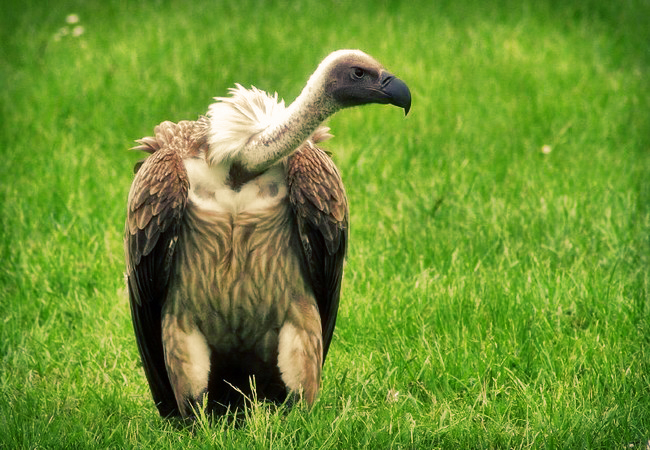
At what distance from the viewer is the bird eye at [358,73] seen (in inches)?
161

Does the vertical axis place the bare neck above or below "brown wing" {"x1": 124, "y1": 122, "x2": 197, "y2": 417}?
above

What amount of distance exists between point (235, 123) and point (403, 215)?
9.41ft

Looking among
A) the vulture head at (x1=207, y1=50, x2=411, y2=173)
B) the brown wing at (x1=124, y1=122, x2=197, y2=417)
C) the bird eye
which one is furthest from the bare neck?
the brown wing at (x1=124, y1=122, x2=197, y2=417)

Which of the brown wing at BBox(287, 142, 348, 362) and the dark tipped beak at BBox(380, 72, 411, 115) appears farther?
the brown wing at BBox(287, 142, 348, 362)

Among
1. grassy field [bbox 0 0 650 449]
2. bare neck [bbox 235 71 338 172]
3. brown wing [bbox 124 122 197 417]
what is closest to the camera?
bare neck [bbox 235 71 338 172]

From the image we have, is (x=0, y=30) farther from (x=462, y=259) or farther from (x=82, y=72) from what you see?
(x=462, y=259)

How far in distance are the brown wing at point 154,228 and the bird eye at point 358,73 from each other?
71 cm

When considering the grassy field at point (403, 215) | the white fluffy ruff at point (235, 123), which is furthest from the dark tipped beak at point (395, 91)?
the grassy field at point (403, 215)

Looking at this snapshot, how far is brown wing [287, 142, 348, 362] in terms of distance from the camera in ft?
13.9

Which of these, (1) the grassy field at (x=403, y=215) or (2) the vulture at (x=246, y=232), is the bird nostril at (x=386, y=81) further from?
(1) the grassy field at (x=403, y=215)

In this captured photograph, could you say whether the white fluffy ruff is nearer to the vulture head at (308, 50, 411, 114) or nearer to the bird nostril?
the vulture head at (308, 50, 411, 114)

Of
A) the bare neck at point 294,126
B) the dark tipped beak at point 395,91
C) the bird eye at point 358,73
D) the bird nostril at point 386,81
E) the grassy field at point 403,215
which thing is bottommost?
the grassy field at point 403,215

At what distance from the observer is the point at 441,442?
428 cm

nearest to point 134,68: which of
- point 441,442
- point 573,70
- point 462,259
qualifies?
point 573,70
